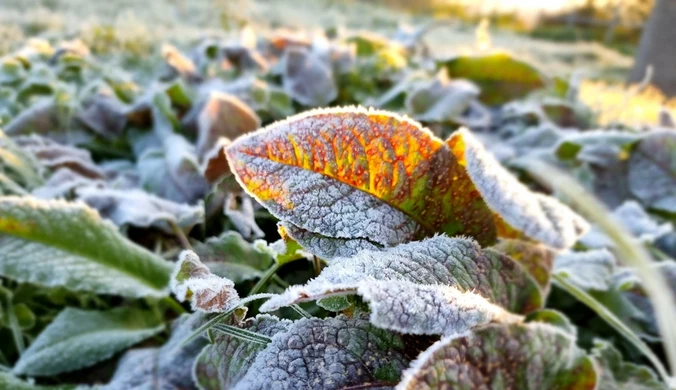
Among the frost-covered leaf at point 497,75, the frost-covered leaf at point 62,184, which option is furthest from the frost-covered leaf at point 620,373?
the frost-covered leaf at point 497,75

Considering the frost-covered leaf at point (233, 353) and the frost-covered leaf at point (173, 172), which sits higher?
the frost-covered leaf at point (233, 353)

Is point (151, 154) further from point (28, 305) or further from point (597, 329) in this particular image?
point (597, 329)

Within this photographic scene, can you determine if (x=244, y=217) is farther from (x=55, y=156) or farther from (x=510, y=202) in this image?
(x=55, y=156)

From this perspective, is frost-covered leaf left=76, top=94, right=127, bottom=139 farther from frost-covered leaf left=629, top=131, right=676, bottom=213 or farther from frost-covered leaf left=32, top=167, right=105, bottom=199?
frost-covered leaf left=629, top=131, right=676, bottom=213

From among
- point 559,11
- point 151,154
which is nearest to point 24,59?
point 151,154

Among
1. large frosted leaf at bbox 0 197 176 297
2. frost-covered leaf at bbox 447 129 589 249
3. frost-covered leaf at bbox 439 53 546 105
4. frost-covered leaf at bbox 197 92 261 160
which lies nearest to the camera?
frost-covered leaf at bbox 447 129 589 249

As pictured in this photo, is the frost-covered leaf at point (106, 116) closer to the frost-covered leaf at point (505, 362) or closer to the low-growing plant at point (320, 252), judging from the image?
the low-growing plant at point (320, 252)

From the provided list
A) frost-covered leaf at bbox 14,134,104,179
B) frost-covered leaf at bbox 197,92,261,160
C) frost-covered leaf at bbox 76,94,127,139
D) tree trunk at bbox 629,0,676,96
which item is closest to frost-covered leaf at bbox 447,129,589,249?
frost-covered leaf at bbox 197,92,261,160
